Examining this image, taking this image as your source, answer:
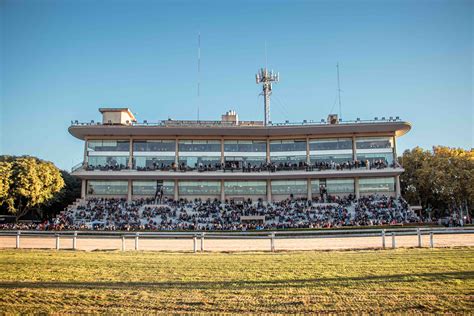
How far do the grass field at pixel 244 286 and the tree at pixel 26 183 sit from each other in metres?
35.3

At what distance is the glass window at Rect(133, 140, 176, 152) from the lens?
52344 mm

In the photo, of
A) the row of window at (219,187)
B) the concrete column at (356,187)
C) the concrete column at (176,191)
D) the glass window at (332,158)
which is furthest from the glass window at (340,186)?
the concrete column at (176,191)

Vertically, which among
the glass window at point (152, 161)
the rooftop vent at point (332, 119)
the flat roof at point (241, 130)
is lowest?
the glass window at point (152, 161)

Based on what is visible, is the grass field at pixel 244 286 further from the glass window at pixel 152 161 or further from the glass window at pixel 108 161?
the glass window at pixel 108 161

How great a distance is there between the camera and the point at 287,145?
52.9 metres

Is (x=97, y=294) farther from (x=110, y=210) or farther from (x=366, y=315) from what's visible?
(x=110, y=210)

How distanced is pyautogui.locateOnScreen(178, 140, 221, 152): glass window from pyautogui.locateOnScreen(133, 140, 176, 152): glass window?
1.23 metres

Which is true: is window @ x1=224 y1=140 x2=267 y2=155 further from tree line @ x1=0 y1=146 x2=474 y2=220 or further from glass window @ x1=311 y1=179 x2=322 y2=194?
tree line @ x1=0 y1=146 x2=474 y2=220

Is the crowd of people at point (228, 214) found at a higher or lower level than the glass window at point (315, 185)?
lower

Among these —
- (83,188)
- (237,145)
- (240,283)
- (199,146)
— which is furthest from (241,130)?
(240,283)

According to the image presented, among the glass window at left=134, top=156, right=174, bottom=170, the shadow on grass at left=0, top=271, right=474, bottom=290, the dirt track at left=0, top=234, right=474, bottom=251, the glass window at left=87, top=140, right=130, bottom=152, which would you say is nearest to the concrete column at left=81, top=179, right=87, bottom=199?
the glass window at left=87, top=140, right=130, bottom=152

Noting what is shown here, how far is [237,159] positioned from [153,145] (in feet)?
38.5

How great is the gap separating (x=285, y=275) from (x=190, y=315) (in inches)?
162

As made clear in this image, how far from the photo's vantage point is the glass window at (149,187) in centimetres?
5162
